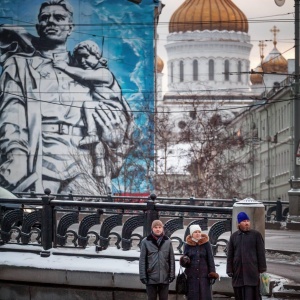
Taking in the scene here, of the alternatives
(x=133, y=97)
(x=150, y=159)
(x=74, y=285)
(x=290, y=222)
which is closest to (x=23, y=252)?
(x=74, y=285)

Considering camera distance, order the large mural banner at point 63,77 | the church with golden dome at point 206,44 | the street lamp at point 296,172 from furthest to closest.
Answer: the church with golden dome at point 206,44 → the large mural banner at point 63,77 → the street lamp at point 296,172

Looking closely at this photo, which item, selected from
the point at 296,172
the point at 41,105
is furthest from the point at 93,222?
the point at 41,105

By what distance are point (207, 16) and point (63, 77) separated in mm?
77243

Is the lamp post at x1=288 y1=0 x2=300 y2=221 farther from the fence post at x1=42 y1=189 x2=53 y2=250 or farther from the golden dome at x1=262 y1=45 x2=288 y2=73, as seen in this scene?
the golden dome at x1=262 y1=45 x2=288 y2=73

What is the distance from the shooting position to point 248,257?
57.6ft

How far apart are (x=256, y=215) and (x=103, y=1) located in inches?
2849

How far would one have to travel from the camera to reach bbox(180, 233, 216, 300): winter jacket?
56.4 feet

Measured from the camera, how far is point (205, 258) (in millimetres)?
17266

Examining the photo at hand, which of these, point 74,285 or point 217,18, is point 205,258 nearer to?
point 74,285

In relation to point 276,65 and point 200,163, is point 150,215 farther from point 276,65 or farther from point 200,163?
point 276,65

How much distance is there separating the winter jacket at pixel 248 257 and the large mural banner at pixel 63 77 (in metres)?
71.5

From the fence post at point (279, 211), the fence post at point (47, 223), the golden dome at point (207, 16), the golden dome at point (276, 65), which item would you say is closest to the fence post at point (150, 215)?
the fence post at point (47, 223)

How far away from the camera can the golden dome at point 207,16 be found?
16374cm

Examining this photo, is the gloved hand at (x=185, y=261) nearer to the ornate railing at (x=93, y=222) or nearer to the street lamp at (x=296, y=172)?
the ornate railing at (x=93, y=222)
